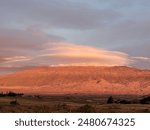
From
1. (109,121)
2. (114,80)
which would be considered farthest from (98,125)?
(114,80)

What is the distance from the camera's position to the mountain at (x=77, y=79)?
8794cm

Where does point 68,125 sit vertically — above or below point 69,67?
below

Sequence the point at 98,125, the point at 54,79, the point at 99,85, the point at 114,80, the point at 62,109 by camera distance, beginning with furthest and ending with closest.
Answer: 1. the point at 54,79
2. the point at 114,80
3. the point at 99,85
4. the point at 62,109
5. the point at 98,125

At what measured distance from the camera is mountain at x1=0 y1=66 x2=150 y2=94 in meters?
87.9

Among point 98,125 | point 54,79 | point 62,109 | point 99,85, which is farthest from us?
point 54,79

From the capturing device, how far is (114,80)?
9775cm

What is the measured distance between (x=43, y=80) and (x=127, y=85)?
2274cm

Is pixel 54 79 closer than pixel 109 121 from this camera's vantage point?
No

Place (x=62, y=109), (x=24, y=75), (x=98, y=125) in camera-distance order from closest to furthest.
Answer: (x=98, y=125) → (x=62, y=109) → (x=24, y=75)

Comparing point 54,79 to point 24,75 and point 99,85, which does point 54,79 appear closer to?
point 24,75

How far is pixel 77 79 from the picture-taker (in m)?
102

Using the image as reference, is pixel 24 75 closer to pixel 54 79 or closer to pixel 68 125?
pixel 54 79

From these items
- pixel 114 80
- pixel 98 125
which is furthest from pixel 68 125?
pixel 114 80

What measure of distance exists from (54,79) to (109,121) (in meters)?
95.1
